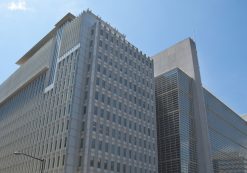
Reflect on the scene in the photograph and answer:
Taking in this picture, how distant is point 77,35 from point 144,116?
30.0 metres

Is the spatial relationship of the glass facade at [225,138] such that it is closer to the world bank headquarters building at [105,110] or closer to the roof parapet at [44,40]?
the world bank headquarters building at [105,110]

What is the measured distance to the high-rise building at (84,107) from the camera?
6800cm

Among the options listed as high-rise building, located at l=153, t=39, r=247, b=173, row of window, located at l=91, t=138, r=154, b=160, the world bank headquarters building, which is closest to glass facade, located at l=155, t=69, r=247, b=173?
high-rise building, located at l=153, t=39, r=247, b=173

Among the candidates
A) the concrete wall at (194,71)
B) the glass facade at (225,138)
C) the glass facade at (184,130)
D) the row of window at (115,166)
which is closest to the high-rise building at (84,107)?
the row of window at (115,166)

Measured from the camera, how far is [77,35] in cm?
8156

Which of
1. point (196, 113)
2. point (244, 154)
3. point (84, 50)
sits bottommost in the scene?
point (244, 154)

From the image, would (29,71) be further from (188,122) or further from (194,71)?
(194,71)

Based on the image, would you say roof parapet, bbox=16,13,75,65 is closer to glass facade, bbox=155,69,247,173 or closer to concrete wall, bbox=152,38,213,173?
glass facade, bbox=155,69,247,173

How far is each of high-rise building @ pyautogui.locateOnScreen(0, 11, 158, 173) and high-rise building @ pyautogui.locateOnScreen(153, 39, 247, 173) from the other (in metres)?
7.58

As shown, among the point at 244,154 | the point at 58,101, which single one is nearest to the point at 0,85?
the point at 58,101

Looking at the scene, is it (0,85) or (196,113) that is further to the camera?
(0,85)

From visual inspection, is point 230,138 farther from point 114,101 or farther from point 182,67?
point 114,101

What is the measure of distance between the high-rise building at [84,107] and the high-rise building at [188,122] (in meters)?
7.58

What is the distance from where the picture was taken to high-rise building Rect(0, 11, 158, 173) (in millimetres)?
68000
